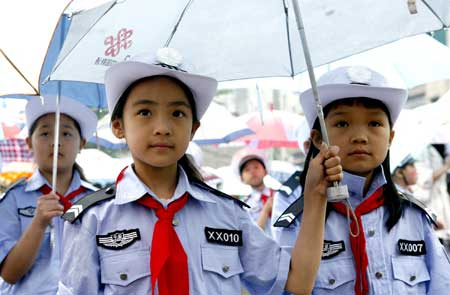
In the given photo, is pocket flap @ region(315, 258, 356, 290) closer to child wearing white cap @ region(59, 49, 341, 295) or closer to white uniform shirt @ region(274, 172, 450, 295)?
white uniform shirt @ region(274, 172, 450, 295)

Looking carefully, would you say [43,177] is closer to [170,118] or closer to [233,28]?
[233,28]

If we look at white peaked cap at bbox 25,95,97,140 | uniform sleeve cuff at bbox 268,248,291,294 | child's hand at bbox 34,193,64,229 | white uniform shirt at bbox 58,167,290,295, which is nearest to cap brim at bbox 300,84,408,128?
white uniform shirt at bbox 58,167,290,295

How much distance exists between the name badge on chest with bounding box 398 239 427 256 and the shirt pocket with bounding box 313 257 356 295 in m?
0.22

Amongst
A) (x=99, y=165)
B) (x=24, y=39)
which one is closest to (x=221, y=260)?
(x=24, y=39)

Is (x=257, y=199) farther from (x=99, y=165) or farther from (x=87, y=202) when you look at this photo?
(x=87, y=202)

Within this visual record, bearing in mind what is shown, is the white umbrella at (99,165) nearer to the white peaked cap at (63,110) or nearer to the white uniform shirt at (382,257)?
the white peaked cap at (63,110)

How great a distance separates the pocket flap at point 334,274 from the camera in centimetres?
323

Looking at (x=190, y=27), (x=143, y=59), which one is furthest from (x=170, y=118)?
(x=190, y=27)

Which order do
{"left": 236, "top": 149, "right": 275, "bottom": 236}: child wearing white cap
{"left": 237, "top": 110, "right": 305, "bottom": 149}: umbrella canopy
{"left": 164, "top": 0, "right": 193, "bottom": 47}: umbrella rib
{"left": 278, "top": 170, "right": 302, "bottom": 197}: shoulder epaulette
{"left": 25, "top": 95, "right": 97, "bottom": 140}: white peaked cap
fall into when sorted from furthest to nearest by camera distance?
1. {"left": 237, "top": 110, "right": 305, "bottom": 149}: umbrella canopy
2. {"left": 236, "top": 149, "right": 275, "bottom": 236}: child wearing white cap
3. {"left": 25, "top": 95, "right": 97, "bottom": 140}: white peaked cap
4. {"left": 164, "top": 0, "right": 193, "bottom": 47}: umbrella rib
5. {"left": 278, "top": 170, "right": 302, "bottom": 197}: shoulder epaulette

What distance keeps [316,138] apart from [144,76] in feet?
2.91

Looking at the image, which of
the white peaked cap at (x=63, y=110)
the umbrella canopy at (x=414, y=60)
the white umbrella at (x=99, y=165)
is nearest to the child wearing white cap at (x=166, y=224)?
the white peaked cap at (x=63, y=110)

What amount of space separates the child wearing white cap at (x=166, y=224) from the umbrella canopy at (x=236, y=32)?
65 cm

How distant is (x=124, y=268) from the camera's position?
111 inches

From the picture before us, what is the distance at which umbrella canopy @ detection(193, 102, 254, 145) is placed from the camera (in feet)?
30.5
